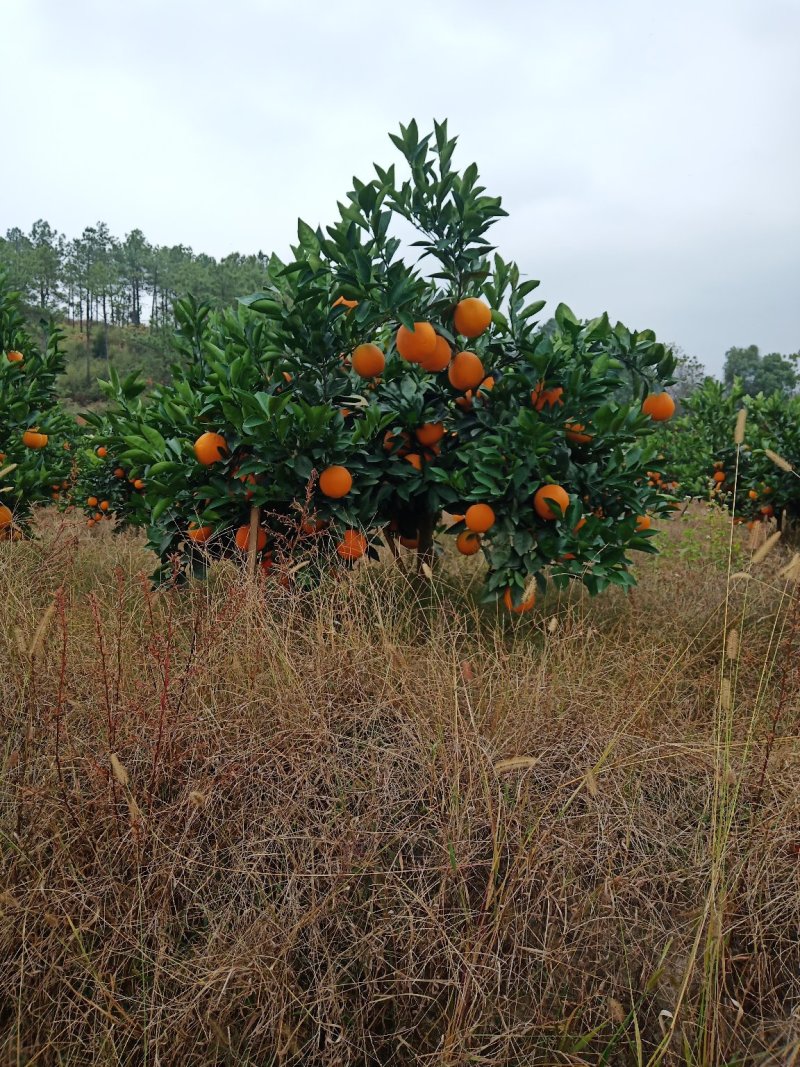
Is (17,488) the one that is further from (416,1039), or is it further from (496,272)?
(416,1039)

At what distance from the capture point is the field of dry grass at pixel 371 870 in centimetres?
159

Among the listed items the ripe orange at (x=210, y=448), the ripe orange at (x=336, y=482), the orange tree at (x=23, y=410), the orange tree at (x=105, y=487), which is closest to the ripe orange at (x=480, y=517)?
the ripe orange at (x=336, y=482)

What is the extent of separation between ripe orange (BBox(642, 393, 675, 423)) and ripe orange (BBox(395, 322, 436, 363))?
4.05 feet

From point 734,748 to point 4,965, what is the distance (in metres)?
2.20

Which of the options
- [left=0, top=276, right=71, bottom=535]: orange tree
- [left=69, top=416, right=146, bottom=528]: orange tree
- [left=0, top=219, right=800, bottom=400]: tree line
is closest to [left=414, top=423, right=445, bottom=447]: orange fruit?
[left=0, top=276, right=71, bottom=535]: orange tree

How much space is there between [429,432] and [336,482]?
1.87 ft

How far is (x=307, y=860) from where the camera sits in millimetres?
1860

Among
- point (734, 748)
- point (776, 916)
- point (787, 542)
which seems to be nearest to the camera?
point (776, 916)

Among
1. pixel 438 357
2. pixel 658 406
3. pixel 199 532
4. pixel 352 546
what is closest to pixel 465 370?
pixel 438 357

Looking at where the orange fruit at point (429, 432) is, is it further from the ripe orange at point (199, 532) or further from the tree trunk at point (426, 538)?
the ripe orange at point (199, 532)

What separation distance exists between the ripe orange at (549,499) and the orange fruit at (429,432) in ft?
1.77

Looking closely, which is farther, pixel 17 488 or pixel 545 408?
pixel 17 488

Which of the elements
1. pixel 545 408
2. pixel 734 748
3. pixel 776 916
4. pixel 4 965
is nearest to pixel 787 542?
pixel 545 408

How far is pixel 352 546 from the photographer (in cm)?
312
